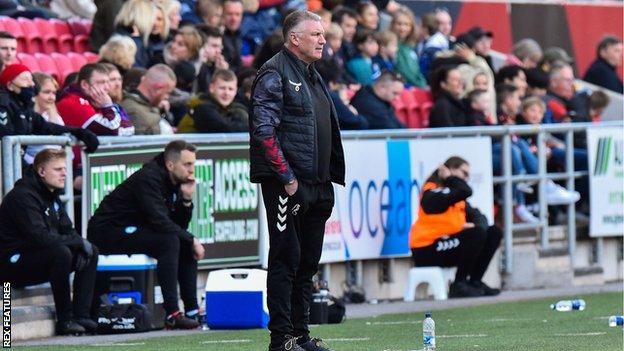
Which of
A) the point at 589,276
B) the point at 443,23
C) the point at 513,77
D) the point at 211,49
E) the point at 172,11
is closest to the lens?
the point at 211,49

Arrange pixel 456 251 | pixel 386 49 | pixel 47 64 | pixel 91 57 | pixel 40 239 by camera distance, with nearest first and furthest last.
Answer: pixel 40 239, pixel 47 64, pixel 91 57, pixel 456 251, pixel 386 49

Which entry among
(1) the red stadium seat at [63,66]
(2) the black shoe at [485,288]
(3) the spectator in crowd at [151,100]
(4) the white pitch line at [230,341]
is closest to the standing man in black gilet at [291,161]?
(4) the white pitch line at [230,341]

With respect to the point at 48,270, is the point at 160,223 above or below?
above

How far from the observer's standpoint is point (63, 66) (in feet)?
59.4

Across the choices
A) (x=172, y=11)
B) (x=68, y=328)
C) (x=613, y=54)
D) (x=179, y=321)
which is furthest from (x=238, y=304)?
(x=613, y=54)

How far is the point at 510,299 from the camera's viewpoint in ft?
60.7

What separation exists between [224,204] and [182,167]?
59.7 inches

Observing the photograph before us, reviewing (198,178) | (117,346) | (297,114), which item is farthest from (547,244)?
(297,114)

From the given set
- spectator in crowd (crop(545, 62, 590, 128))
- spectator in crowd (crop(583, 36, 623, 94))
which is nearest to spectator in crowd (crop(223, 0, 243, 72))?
spectator in crowd (crop(545, 62, 590, 128))

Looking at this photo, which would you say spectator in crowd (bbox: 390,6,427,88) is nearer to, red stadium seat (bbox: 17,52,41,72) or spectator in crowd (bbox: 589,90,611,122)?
spectator in crowd (bbox: 589,90,611,122)

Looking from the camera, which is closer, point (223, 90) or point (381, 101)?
point (223, 90)

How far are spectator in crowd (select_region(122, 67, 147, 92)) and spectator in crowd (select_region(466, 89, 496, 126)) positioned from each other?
4809 millimetres

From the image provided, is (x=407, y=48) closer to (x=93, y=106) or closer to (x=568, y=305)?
(x=93, y=106)

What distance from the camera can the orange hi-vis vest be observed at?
18.6 m
